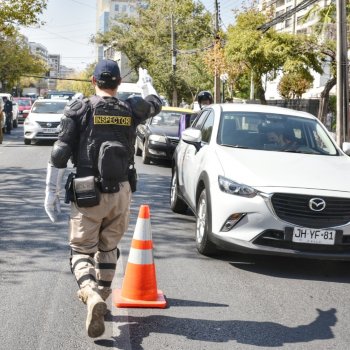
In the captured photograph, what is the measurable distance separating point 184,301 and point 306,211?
1.52 metres

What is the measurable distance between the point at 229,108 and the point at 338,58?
9705mm

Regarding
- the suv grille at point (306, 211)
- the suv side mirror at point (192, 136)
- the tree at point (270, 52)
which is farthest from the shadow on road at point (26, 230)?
the tree at point (270, 52)

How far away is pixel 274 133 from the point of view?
742 centimetres

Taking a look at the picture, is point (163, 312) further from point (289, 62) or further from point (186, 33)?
point (186, 33)

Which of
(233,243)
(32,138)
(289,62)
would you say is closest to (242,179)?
(233,243)

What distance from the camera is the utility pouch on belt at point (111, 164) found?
429 centimetres

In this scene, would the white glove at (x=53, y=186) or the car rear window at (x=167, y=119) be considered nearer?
the white glove at (x=53, y=186)

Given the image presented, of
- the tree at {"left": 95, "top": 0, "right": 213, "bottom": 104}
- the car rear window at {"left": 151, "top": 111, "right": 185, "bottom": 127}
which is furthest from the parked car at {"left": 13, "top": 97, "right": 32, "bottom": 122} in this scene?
the car rear window at {"left": 151, "top": 111, "right": 185, "bottom": 127}

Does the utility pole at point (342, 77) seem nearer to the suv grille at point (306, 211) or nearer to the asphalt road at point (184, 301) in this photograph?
the asphalt road at point (184, 301)

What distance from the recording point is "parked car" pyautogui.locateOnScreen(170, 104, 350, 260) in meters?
5.86

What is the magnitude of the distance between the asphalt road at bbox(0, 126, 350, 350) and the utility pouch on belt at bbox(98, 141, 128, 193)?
39.5 inches

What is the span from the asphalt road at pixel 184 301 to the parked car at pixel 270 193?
359 mm

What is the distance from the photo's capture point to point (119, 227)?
15.0 ft

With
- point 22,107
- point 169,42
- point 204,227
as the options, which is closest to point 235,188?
point 204,227
